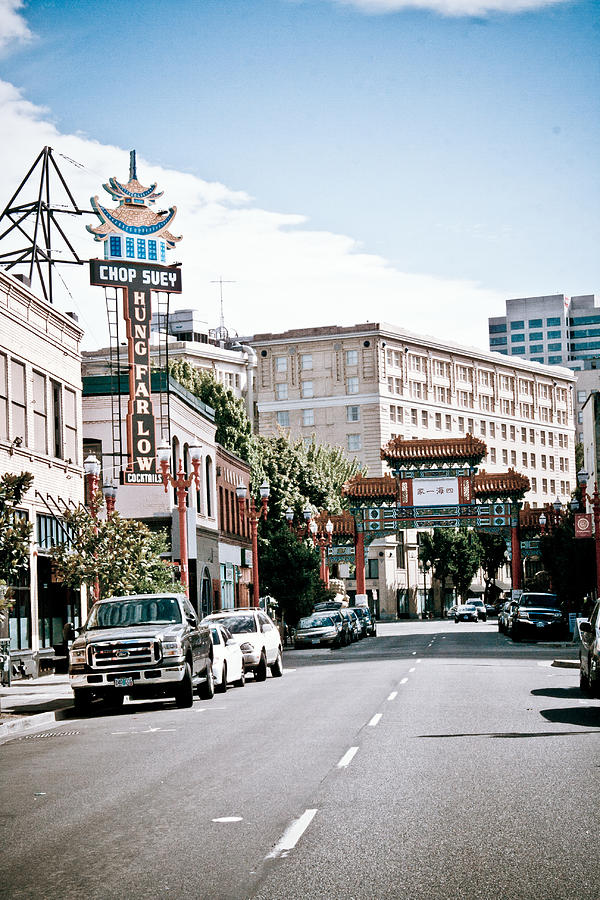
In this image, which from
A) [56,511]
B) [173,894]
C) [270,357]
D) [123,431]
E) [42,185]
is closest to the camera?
[173,894]

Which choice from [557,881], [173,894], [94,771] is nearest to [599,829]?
[557,881]

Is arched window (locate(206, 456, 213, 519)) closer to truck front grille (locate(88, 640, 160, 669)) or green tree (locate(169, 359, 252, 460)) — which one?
green tree (locate(169, 359, 252, 460))

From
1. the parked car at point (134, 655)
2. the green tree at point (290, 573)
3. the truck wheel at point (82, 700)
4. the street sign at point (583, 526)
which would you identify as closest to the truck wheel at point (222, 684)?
the parked car at point (134, 655)

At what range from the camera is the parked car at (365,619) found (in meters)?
64.1

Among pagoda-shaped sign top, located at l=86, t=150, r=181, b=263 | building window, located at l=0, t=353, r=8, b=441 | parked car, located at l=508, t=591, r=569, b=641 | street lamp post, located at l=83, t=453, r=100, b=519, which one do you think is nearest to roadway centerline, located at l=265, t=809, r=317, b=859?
street lamp post, located at l=83, t=453, r=100, b=519

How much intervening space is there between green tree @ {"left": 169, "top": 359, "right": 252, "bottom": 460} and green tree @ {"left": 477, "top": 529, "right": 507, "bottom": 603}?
44056 mm

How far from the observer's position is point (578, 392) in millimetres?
181625

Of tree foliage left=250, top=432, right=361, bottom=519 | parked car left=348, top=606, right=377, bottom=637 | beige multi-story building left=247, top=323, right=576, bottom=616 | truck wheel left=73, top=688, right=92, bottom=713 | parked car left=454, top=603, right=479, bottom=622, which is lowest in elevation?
parked car left=454, top=603, right=479, bottom=622

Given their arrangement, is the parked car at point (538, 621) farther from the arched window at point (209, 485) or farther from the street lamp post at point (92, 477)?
the street lamp post at point (92, 477)

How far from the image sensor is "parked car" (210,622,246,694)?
27125mm

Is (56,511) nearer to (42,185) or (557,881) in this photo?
(42,185)

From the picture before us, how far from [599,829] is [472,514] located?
66.4 m

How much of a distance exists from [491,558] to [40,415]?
95.5 meters

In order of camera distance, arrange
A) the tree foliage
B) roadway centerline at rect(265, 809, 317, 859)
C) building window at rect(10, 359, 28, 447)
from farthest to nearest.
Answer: the tree foliage
building window at rect(10, 359, 28, 447)
roadway centerline at rect(265, 809, 317, 859)
